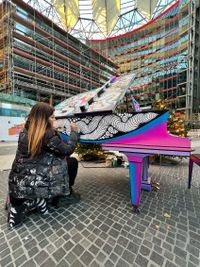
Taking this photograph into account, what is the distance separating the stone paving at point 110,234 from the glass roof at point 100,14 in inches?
1231

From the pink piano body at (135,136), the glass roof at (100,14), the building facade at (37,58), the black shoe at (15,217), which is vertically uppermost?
the glass roof at (100,14)

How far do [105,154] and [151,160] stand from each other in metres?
1.59

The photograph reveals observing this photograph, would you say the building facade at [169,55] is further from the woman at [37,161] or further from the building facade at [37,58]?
the woman at [37,161]

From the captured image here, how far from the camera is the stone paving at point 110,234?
4.07 feet

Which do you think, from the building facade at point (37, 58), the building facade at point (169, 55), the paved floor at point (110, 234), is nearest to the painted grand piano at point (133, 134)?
the paved floor at point (110, 234)

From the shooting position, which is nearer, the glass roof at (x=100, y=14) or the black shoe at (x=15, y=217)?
the black shoe at (x=15, y=217)

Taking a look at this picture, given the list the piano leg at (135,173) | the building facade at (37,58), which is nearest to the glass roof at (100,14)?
the building facade at (37,58)

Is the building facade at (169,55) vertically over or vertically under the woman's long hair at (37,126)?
over

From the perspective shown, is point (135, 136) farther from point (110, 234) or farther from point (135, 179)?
point (110, 234)

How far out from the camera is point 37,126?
1.52 m

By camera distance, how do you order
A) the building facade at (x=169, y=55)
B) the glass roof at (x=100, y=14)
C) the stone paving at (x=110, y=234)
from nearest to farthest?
1. the stone paving at (x=110, y=234)
2. the building facade at (x=169, y=55)
3. the glass roof at (x=100, y=14)

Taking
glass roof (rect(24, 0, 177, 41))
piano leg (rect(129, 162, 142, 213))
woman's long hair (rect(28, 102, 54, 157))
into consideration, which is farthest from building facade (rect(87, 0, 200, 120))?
woman's long hair (rect(28, 102, 54, 157))

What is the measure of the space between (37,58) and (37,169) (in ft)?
71.5

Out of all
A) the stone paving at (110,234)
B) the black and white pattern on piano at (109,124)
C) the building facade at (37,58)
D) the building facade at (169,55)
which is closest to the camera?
the stone paving at (110,234)
